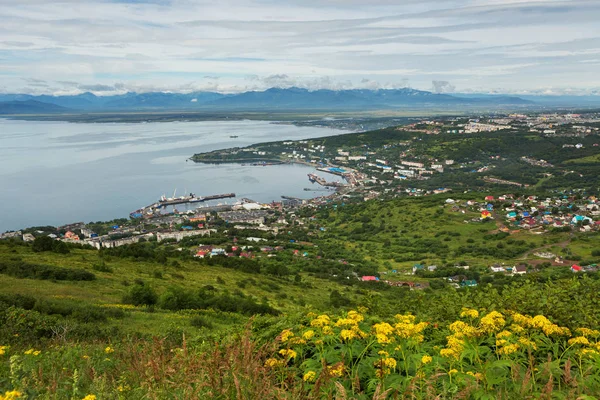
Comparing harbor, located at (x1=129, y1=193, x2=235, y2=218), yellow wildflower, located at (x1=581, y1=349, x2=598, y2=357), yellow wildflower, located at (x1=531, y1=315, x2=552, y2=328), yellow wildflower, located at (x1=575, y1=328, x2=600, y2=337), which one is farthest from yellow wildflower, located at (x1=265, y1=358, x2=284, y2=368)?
harbor, located at (x1=129, y1=193, x2=235, y2=218)

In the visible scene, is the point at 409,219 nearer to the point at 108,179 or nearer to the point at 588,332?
the point at 588,332

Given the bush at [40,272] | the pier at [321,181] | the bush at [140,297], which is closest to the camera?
the bush at [140,297]

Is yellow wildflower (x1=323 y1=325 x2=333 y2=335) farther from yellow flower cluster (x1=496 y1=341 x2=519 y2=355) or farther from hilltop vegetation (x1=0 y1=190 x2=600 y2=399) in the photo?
yellow flower cluster (x1=496 y1=341 x2=519 y2=355)

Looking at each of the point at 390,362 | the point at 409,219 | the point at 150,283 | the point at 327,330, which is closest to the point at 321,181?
the point at 409,219

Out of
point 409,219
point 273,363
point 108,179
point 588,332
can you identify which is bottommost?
point 409,219

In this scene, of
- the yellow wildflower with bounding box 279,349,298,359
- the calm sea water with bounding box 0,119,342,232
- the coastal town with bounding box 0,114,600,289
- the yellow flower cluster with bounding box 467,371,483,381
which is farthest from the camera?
the calm sea water with bounding box 0,119,342,232

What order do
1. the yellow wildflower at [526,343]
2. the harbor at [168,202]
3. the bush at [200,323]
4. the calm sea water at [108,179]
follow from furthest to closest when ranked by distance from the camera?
the calm sea water at [108,179] < the harbor at [168,202] < the bush at [200,323] < the yellow wildflower at [526,343]

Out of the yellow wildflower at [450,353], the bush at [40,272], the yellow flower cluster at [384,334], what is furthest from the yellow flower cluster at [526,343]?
the bush at [40,272]

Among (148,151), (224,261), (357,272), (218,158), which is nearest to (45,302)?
(224,261)

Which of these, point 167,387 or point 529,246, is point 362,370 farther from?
point 529,246

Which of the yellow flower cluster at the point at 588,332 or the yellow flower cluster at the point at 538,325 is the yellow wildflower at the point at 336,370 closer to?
the yellow flower cluster at the point at 538,325
